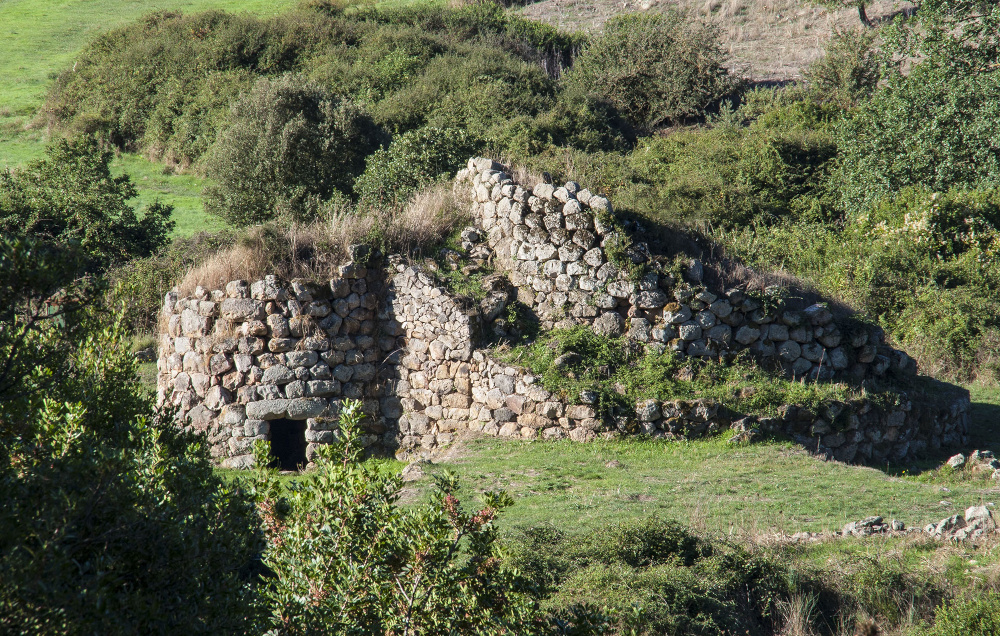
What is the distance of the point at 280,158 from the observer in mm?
19812

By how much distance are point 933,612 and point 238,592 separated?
208 inches

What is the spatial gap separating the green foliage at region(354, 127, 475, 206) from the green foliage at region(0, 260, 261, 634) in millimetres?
12394

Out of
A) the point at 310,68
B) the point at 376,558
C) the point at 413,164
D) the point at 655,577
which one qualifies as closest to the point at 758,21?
the point at 310,68

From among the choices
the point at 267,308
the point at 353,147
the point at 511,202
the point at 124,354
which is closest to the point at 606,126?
the point at 353,147

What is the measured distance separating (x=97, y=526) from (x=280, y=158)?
17.9m

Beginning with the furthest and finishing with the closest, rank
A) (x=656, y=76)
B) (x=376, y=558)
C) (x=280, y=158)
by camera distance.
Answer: (x=656, y=76) < (x=280, y=158) < (x=376, y=558)

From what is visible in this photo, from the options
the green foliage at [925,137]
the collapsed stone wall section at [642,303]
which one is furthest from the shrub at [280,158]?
the green foliage at [925,137]

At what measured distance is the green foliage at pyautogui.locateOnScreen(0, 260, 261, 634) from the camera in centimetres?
268

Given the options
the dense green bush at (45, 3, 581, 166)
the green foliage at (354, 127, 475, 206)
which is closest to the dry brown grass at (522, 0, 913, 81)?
the dense green bush at (45, 3, 581, 166)

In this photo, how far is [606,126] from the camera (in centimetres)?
2664

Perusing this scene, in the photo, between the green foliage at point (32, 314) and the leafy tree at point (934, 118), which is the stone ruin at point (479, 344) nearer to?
the green foliage at point (32, 314)

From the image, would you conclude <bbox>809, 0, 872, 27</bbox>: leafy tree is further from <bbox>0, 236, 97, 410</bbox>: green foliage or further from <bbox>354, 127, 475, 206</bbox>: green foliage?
<bbox>0, 236, 97, 410</bbox>: green foliage

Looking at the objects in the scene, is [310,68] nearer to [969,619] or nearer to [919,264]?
[919,264]

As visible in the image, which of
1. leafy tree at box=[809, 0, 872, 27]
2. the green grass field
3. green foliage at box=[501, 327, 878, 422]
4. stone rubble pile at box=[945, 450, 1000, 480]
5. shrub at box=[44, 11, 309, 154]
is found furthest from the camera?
leafy tree at box=[809, 0, 872, 27]
